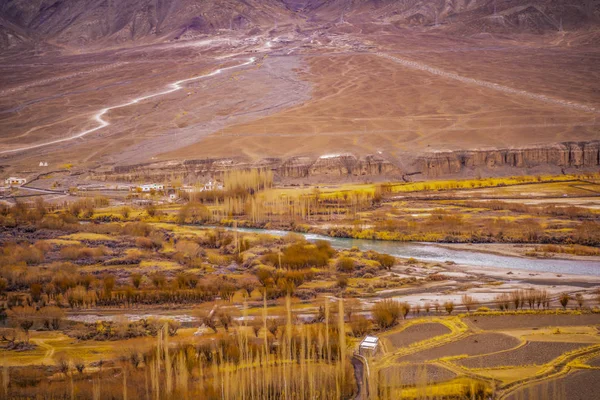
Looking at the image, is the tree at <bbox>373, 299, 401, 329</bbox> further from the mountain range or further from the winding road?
the mountain range

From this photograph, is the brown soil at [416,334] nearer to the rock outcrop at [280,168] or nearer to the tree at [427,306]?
the tree at [427,306]

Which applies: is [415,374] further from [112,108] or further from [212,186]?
[112,108]

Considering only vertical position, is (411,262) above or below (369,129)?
below

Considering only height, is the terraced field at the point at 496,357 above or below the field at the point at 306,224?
below

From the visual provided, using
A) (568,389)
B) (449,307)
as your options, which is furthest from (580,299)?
(568,389)

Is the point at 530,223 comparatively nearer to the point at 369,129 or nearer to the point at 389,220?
the point at 389,220

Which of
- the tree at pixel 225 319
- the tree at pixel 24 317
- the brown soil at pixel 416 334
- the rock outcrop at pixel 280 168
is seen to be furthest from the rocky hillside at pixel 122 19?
the brown soil at pixel 416 334

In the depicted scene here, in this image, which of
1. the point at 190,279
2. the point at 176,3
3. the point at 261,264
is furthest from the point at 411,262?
the point at 176,3
